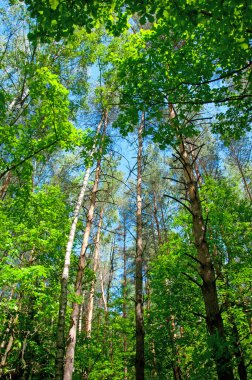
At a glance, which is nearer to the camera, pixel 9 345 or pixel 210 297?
pixel 210 297

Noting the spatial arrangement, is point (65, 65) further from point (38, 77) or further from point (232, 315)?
point (232, 315)

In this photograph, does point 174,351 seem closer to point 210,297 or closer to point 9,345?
point 9,345

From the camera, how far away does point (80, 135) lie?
7.14 meters

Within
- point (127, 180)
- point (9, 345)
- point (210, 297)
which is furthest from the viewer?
point (127, 180)

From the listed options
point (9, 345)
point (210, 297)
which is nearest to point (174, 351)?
point (9, 345)

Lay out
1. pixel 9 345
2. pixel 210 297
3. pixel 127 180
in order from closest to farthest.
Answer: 1. pixel 210 297
2. pixel 9 345
3. pixel 127 180

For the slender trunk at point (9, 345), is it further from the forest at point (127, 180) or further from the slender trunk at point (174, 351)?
the slender trunk at point (174, 351)

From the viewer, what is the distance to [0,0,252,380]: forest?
339 cm

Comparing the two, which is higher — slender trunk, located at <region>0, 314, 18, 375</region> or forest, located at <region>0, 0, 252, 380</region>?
forest, located at <region>0, 0, 252, 380</region>

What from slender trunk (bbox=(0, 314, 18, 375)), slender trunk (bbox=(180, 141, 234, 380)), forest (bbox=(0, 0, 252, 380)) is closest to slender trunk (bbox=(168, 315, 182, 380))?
forest (bbox=(0, 0, 252, 380))

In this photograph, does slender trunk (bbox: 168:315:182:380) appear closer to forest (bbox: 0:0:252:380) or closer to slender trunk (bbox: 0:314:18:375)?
forest (bbox: 0:0:252:380)

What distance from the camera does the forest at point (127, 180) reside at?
11.1 feet

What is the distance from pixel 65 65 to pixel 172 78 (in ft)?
27.8

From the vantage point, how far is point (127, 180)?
34.7 ft
